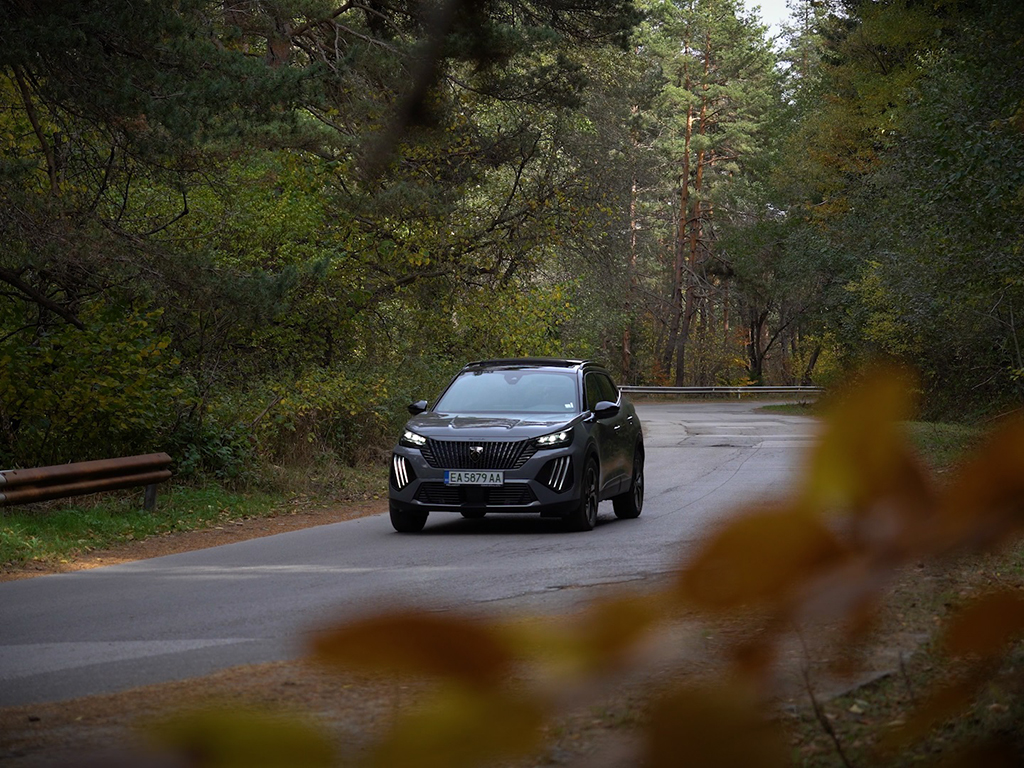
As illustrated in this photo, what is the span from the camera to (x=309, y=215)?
866 inches

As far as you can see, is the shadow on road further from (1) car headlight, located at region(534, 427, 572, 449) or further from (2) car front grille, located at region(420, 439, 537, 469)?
(1) car headlight, located at region(534, 427, 572, 449)

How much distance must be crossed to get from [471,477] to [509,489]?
0.40 metres

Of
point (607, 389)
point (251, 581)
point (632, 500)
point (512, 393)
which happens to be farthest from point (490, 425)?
point (251, 581)

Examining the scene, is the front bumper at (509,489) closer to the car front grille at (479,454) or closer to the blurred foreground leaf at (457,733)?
the car front grille at (479,454)

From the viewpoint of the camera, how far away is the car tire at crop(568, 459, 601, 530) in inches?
520

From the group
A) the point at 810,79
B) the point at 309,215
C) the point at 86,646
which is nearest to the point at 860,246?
the point at 810,79

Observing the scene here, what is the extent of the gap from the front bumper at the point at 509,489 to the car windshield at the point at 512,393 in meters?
0.97

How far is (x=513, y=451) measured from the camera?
13.1 m

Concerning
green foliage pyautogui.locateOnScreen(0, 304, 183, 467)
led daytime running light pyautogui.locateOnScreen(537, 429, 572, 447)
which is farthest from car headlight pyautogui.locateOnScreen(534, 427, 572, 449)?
green foliage pyautogui.locateOnScreen(0, 304, 183, 467)

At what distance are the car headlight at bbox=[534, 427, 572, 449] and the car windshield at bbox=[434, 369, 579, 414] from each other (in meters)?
0.63

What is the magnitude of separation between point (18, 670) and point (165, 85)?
8257 millimetres

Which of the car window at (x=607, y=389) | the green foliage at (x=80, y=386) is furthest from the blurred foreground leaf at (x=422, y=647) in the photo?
the green foliage at (x=80, y=386)

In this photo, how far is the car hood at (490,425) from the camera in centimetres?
Result: 1323

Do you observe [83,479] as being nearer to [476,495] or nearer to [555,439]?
[476,495]
